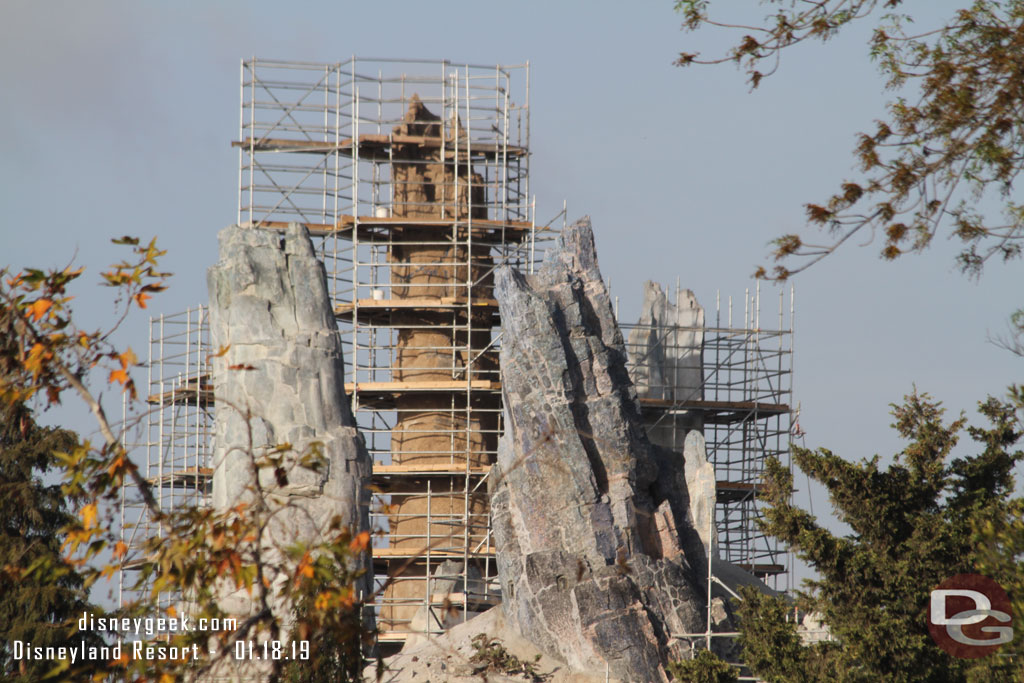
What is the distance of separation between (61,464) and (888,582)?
12185 millimetres

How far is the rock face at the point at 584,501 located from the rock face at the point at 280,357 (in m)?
2.61

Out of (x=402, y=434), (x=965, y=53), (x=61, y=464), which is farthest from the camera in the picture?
(x=402, y=434)

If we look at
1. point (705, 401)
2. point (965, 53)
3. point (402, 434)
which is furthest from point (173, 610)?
point (705, 401)

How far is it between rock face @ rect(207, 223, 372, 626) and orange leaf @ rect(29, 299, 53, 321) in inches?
590

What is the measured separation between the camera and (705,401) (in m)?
30.2

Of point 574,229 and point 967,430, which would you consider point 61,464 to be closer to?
point 967,430

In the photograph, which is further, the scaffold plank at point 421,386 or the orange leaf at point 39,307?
the scaffold plank at point 421,386

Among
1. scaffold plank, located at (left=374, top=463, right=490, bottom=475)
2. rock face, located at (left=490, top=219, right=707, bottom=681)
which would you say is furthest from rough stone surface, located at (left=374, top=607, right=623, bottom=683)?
scaffold plank, located at (left=374, top=463, right=490, bottom=475)

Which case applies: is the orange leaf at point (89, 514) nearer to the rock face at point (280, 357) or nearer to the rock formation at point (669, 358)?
the rock face at point (280, 357)

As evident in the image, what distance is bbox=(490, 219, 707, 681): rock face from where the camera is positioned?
22.2 meters

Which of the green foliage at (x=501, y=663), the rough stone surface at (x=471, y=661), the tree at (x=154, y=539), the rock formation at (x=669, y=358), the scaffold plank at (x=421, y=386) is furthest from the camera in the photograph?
the rock formation at (x=669, y=358)

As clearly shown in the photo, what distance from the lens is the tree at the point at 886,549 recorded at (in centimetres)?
1588

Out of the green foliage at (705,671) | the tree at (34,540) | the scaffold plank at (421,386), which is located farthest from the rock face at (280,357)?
the green foliage at (705,671)

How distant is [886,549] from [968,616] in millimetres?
1210
